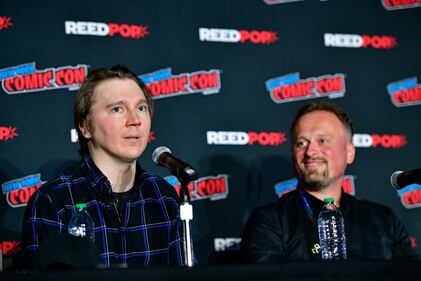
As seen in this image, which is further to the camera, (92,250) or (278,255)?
(278,255)

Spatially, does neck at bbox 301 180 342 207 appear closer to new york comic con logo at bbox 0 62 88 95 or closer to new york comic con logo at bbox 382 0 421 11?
new york comic con logo at bbox 0 62 88 95

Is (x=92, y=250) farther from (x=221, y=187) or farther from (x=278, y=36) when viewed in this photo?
(x=278, y=36)

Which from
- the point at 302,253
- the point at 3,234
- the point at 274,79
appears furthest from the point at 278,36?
the point at 3,234

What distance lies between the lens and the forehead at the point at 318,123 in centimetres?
352

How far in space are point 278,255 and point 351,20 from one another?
5.86ft

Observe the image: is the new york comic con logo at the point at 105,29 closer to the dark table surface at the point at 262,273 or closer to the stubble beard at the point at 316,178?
the stubble beard at the point at 316,178

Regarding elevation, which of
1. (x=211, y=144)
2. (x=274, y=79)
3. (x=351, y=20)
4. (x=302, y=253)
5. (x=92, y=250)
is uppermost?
(x=351, y=20)

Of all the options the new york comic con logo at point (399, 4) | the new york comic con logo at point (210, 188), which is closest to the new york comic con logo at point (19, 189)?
the new york comic con logo at point (210, 188)

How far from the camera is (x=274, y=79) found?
421cm

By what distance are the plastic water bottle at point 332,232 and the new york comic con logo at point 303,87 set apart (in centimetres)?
98

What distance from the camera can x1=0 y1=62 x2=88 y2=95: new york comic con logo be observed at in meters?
3.75

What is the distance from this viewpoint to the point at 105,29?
156 inches

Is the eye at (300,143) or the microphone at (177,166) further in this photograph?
the eye at (300,143)

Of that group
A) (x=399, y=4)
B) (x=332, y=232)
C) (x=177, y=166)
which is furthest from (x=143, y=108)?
(x=399, y=4)
